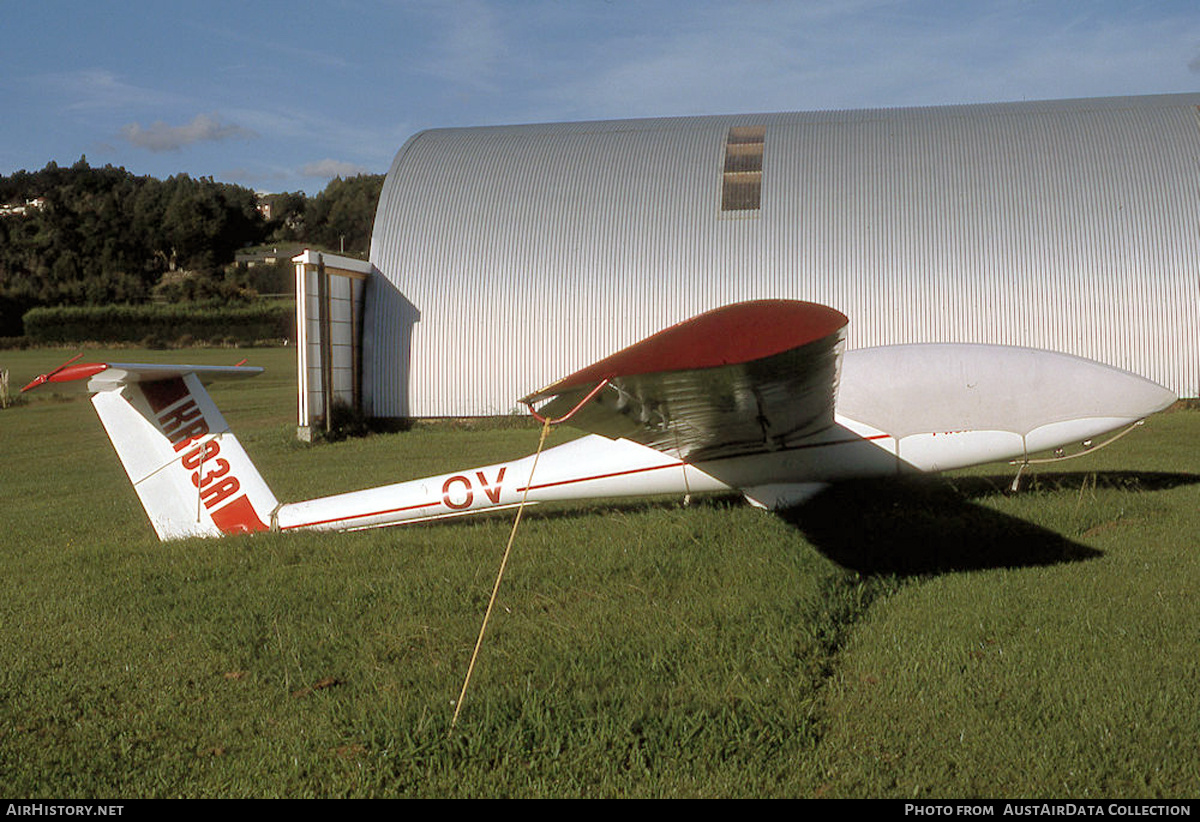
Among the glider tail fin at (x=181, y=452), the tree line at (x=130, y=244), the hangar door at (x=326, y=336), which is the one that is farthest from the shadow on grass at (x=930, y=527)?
the tree line at (x=130, y=244)

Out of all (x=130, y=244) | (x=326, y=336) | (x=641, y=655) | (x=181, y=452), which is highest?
(x=130, y=244)

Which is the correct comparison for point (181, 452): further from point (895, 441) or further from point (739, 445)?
point (895, 441)

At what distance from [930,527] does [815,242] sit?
12322mm

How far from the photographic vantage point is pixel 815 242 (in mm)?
20141

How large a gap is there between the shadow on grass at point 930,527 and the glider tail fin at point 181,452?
4.79 metres

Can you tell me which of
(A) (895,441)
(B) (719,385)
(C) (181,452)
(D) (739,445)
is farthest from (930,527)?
(C) (181,452)

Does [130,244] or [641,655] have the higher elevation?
[130,244]

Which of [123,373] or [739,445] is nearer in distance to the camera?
[123,373]

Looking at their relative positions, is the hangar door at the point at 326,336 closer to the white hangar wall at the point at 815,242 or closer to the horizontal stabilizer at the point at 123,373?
the white hangar wall at the point at 815,242

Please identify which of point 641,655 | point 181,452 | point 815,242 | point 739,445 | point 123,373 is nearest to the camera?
point 641,655

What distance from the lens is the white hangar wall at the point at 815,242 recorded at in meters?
19.1

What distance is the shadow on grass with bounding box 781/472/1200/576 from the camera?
25.4ft

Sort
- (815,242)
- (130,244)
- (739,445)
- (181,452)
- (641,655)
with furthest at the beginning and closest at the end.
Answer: (130,244)
(815,242)
(181,452)
(739,445)
(641,655)

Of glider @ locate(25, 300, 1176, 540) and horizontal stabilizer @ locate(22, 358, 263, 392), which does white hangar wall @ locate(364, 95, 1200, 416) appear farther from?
horizontal stabilizer @ locate(22, 358, 263, 392)
